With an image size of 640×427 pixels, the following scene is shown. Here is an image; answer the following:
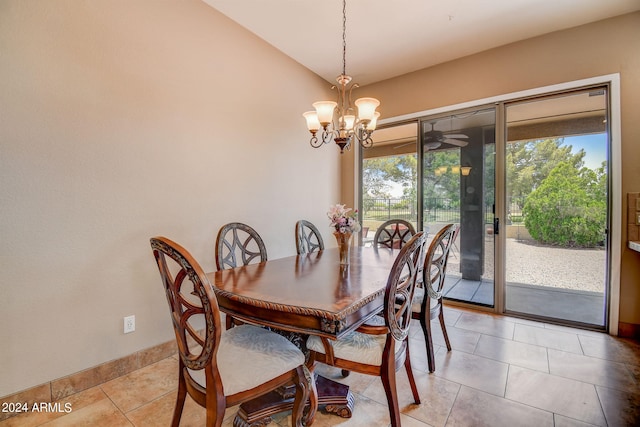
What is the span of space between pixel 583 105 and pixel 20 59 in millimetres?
4529

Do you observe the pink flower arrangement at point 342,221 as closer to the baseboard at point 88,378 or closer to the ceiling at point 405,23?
the baseboard at point 88,378

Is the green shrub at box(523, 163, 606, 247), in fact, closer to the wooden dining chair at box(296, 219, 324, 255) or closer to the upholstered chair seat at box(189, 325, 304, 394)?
the wooden dining chair at box(296, 219, 324, 255)

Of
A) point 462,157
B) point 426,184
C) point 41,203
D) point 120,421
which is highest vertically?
point 462,157

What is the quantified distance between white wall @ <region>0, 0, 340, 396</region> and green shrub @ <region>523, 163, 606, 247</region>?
9.98ft

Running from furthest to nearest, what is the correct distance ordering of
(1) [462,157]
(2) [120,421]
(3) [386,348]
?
(1) [462,157] < (2) [120,421] < (3) [386,348]

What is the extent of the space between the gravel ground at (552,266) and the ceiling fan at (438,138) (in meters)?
1.24

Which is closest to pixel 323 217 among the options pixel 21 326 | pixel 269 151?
pixel 269 151

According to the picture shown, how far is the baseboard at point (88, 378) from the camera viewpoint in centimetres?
168

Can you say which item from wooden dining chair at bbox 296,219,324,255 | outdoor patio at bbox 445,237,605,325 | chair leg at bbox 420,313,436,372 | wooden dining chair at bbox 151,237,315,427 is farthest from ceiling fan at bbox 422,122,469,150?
wooden dining chair at bbox 151,237,315,427

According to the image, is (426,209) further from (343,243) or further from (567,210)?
(343,243)

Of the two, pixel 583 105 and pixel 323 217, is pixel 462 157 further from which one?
pixel 323 217

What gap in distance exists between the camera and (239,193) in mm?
2873

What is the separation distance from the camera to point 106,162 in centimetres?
198

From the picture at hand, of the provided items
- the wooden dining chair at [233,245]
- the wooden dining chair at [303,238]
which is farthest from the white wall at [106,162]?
the wooden dining chair at [303,238]
